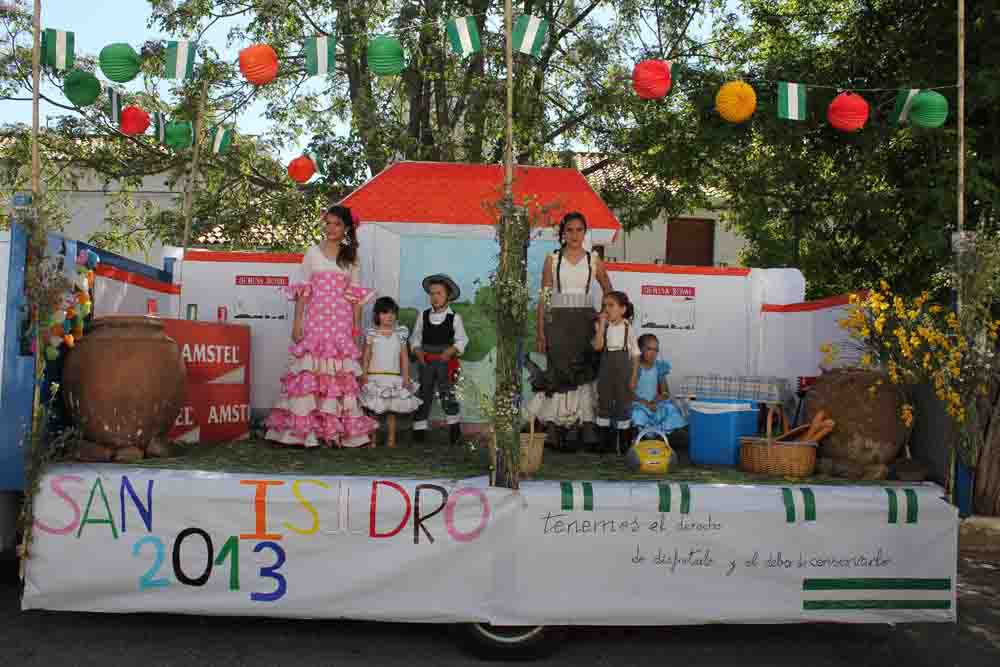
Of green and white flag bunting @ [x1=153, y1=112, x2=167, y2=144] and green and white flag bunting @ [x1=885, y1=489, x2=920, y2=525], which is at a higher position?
green and white flag bunting @ [x1=153, y1=112, x2=167, y2=144]

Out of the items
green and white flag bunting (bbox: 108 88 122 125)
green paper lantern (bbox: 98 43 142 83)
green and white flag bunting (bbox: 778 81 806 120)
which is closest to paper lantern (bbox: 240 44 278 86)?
green paper lantern (bbox: 98 43 142 83)

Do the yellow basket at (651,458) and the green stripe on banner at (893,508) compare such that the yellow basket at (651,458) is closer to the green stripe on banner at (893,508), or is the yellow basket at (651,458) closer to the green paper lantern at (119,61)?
the green stripe on banner at (893,508)

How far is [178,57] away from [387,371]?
239 cm

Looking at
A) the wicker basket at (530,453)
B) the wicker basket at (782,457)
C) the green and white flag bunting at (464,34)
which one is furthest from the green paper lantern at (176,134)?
the wicker basket at (782,457)

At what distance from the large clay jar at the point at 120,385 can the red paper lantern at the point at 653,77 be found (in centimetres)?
357

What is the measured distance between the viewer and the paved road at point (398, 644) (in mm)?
3982

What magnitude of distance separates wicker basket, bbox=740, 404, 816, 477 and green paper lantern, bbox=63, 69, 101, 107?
15.8 ft

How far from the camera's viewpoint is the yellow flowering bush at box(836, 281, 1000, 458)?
13.9ft

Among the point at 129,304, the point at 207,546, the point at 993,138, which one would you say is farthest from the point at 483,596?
the point at 993,138

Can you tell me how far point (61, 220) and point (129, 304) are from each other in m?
1.47

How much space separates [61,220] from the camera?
430cm

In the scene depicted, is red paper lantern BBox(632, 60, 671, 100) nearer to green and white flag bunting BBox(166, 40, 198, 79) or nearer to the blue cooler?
the blue cooler

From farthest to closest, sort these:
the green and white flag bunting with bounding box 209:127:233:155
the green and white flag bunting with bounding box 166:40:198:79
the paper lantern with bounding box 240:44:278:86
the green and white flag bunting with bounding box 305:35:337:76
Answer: the green and white flag bunting with bounding box 209:127:233:155, the paper lantern with bounding box 240:44:278:86, the green and white flag bunting with bounding box 166:40:198:79, the green and white flag bunting with bounding box 305:35:337:76

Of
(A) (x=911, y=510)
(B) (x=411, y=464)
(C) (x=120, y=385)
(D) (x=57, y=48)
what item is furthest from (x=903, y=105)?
(D) (x=57, y=48)
